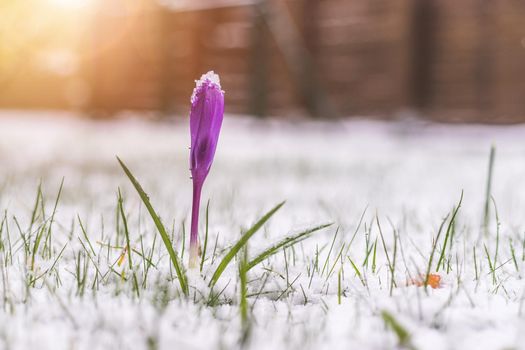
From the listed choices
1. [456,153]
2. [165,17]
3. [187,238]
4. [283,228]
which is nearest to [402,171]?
[456,153]

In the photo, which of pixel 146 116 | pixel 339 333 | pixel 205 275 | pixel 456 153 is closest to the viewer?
pixel 339 333

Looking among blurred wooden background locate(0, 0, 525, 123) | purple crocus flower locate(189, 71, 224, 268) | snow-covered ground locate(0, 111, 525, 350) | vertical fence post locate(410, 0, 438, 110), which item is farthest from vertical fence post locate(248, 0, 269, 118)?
purple crocus flower locate(189, 71, 224, 268)

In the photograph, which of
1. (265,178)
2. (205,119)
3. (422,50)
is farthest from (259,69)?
(205,119)

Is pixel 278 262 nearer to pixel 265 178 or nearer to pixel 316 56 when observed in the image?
pixel 265 178

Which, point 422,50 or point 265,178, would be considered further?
point 422,50

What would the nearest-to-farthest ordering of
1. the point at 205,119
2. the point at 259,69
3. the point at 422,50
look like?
the point at 205,119 < the point at 422,50 < the point at 259,69

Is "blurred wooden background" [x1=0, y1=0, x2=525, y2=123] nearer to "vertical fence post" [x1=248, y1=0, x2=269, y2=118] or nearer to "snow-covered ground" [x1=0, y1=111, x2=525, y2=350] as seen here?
"vertical fence post" [x1=248, y1=0, x2=269, y2=118]

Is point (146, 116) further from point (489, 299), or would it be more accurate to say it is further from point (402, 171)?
point (489, 299)

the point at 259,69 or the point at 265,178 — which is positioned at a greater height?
the point at 259,69
